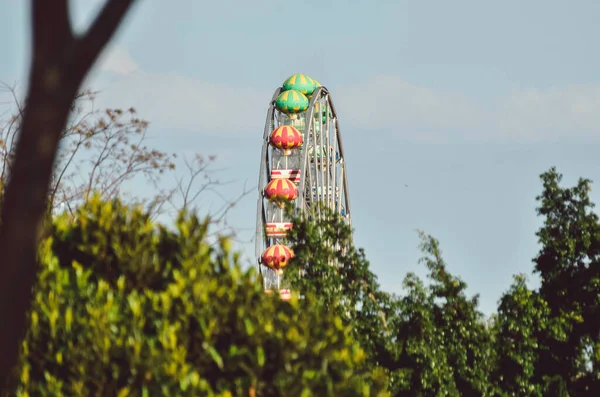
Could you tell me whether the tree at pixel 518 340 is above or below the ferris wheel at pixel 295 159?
below

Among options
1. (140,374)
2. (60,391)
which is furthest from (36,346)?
(140,374)

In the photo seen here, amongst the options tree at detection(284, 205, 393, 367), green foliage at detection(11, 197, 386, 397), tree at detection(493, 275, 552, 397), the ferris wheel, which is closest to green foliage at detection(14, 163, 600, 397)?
green foliage at detection(11, 197, 386, 397)

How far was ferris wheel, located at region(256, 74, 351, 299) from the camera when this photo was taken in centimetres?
5741

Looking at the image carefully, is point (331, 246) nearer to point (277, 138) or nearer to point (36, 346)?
point (36, 346)

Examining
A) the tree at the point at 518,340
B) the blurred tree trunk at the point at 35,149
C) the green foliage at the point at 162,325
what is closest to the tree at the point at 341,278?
the tree at the point at 518,340

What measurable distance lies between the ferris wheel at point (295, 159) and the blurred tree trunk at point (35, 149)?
47.2 m

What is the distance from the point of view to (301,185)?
58.0m

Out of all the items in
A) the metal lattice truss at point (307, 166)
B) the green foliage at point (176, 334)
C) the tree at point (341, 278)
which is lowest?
the green foliage at point (176, 334)

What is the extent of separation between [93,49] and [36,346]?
4262 millimetres

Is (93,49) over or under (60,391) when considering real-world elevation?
over

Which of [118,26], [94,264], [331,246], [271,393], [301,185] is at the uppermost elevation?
[301,185]

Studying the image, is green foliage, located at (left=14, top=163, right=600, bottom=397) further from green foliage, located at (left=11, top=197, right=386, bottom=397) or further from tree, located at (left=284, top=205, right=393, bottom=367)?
tree, located at (left=284, top=205, right=393, bottom=367)

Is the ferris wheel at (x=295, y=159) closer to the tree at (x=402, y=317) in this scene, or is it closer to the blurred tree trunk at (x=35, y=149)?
the tree at (x=402, y=317)

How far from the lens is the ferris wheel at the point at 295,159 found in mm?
57406
